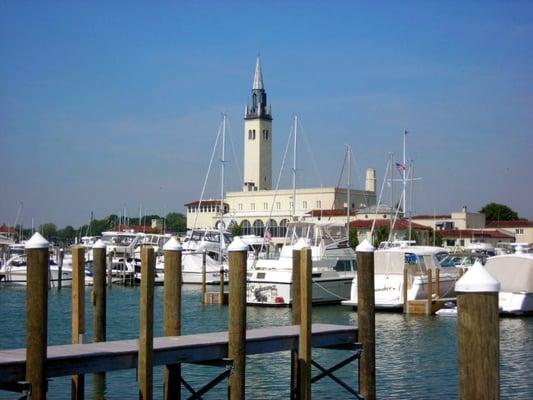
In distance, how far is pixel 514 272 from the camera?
41625mm

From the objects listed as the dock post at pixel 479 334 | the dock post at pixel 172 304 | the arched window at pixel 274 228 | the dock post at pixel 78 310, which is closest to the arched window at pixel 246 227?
the arched window at pixel 274 228

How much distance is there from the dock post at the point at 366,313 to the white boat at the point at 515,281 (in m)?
24.1

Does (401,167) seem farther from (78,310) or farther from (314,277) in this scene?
(78,310)

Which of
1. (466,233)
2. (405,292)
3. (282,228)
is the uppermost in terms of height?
(282,228)

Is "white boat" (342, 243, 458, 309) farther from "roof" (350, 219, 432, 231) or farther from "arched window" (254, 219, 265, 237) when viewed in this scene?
"arched window" (254, 219, 265, 237)

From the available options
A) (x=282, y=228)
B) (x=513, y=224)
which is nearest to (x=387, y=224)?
(x=282, y=228)

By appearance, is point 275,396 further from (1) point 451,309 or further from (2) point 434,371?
(1) point 451,309

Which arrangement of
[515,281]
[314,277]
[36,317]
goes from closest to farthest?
[36,317]
[515,281]
[314,277]

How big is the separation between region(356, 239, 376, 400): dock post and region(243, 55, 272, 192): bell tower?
14936 cm

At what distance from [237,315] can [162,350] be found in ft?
4.47

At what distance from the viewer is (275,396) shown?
21.2m

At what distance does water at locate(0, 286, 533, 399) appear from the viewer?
72.4ft

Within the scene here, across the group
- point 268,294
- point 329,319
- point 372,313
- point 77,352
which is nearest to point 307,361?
point 372,313

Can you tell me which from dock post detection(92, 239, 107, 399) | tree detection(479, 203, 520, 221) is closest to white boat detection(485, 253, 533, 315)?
dock post detection(92, 239, 107, 399)
